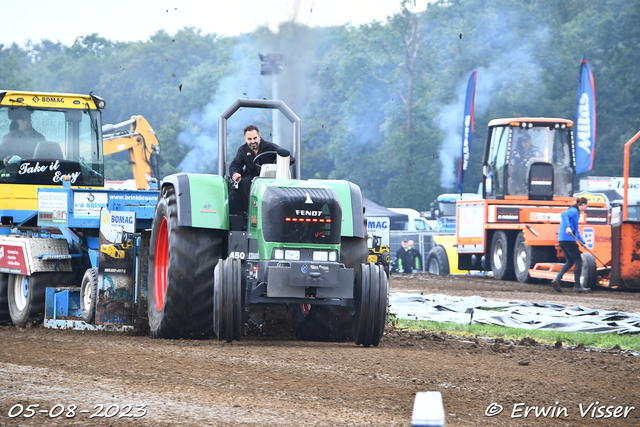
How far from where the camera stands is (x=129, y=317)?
949 centimetres

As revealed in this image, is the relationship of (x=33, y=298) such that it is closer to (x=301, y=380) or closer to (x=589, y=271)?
(x=301, y=380)

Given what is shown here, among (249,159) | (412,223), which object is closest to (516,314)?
(249,159)

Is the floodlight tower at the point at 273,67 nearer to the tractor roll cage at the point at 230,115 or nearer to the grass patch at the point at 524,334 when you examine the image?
the grass patch at the point at 524,334

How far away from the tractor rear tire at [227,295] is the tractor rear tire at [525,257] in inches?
511

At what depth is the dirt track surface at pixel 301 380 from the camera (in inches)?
201

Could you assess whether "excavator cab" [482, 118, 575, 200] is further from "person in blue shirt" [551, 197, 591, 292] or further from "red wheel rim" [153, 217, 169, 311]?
"red wheel rim" [153, 217, 169, 311]

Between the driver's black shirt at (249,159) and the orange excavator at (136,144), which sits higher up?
the orange excavator at (136,144)

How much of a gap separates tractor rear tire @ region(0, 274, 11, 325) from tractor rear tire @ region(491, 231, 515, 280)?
12.5 meters

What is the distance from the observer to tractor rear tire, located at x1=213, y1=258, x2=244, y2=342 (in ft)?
25.0

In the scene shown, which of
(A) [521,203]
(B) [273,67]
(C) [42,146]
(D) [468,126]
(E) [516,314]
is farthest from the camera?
(D) [468,126]

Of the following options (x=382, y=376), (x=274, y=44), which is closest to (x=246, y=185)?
(x=382, y=376)

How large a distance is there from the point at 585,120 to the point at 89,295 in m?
23.5

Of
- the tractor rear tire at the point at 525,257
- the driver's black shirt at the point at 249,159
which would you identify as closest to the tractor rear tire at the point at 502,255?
the tractor rear tire at the point at 525,257

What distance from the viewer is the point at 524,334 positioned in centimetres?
1035
